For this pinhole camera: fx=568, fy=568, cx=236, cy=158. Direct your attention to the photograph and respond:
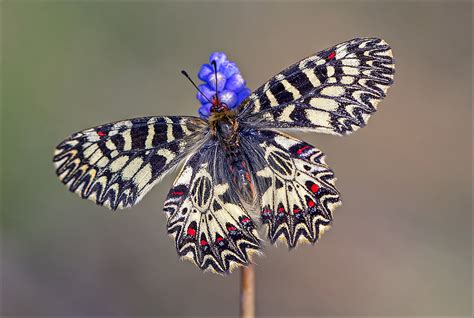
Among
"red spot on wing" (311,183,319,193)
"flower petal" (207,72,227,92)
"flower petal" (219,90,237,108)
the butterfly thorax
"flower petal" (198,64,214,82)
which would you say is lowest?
"red spot on wing" (311,183,319,193)

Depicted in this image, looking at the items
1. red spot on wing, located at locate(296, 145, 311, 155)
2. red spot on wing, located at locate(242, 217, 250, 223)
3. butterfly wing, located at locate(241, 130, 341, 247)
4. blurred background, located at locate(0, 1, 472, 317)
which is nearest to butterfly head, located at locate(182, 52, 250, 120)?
butterfly wing, located at locate(241, 130, 341, 247)

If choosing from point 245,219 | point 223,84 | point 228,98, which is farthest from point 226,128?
point 245,219

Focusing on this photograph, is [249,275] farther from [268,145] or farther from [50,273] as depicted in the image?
[50,273]

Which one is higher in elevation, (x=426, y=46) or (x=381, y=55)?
(x=426, y=46)

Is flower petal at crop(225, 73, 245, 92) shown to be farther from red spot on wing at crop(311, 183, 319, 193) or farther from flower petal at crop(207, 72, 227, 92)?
red spot on wing at crop(311, 183, 319, 193)

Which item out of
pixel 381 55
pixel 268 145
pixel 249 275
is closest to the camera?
pixel 249 275

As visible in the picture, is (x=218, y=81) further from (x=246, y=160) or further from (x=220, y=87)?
(x=246, y=160)

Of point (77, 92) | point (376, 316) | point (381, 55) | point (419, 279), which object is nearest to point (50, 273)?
point (77, 92)
